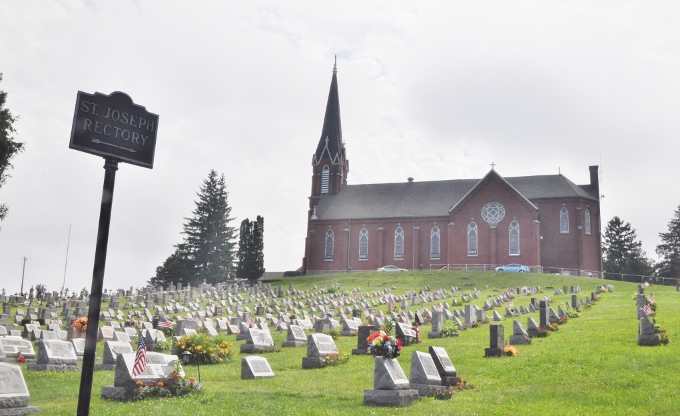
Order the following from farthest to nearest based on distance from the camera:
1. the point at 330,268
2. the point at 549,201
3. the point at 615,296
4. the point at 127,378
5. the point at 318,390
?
1. the point at 330,268
2. the point at 549,201
3. the point at 615,296
4. the point at 318,390
5. the point at 127,378

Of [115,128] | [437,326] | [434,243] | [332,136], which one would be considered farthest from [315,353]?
[332,136]

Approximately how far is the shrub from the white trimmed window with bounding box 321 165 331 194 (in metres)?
58.3

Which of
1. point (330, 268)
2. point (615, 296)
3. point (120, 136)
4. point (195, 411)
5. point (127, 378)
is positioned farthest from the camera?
point (330, 268)

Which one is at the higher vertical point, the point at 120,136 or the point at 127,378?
the point at 120,136

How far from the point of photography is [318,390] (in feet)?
40.9

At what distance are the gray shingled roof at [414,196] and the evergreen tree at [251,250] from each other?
8.34m

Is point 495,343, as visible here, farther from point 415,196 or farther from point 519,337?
point 415,196

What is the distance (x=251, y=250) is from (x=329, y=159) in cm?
1604

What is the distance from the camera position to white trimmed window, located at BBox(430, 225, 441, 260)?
6694cm

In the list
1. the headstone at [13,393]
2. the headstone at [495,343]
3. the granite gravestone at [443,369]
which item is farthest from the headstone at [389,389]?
the headstone at [13,393]

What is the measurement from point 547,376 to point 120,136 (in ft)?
33.0

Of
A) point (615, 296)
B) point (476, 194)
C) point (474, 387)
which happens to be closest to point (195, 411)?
point (474, 387)

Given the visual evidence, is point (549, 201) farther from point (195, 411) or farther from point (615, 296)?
point (195, 411)

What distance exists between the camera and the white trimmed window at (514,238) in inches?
2451
